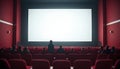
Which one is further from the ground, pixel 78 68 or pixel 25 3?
pixel 25 3

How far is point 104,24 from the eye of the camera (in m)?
16.8

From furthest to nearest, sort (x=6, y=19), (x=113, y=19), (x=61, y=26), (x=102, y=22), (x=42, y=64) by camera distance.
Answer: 1. (x=61, y=26)
2. (x=102, y=22)
3. (x=6, y=19)
4. (x=113, y=19)
5. (x=42, y=64)

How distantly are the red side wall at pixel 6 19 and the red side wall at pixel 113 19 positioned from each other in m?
8.07

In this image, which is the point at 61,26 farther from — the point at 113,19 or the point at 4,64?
the point at 4,64

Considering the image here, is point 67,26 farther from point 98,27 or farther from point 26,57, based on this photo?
point 26,57

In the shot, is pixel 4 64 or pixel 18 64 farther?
pixel 18 64

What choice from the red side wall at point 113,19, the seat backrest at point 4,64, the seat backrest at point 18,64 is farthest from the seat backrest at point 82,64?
the red side wall at point 113,19

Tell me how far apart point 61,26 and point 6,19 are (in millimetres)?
6437

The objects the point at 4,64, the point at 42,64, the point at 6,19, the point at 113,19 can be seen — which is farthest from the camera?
the point at 6,19

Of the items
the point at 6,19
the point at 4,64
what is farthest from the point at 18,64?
the point at 6,19

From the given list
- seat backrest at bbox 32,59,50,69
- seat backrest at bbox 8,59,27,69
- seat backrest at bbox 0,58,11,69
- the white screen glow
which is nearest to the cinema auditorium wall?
the white screen glow

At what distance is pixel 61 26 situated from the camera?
19.7 m

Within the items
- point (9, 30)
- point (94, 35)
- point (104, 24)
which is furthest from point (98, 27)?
point (9, 30)

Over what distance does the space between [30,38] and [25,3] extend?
142 inches
